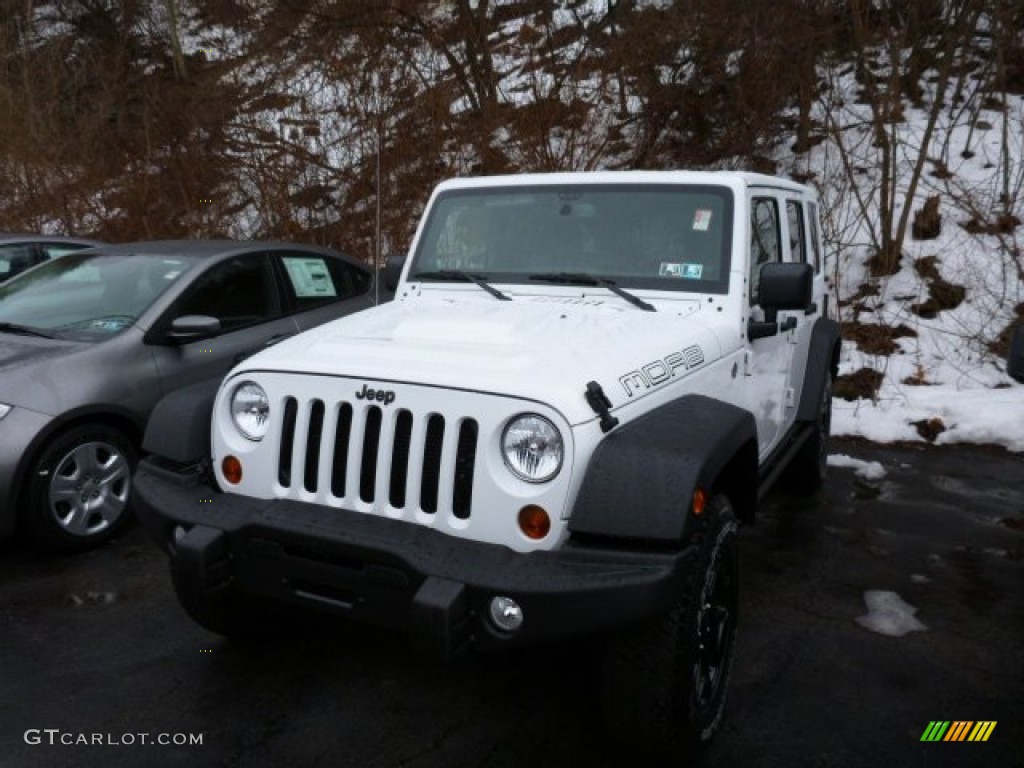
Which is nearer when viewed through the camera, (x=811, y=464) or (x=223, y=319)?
(x=223, y=319)

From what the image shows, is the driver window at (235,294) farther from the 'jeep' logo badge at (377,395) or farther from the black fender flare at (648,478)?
the black fender flare at (648,478)

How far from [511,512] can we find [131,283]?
11.8 feet

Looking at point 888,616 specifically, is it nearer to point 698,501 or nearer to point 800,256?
point 698,501

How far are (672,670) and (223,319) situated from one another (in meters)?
3.65

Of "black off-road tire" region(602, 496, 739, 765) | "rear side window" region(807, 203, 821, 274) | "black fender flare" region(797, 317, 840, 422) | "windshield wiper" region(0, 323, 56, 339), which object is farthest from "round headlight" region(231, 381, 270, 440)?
"rear side window" region(807, 203, 821, 274)

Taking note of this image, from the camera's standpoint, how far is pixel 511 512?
7.98ft

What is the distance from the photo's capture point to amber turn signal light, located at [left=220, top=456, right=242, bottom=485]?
2.84 m

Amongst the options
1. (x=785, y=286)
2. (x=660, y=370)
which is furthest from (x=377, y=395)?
(x=785, y=286)

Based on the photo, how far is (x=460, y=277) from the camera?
155 inches

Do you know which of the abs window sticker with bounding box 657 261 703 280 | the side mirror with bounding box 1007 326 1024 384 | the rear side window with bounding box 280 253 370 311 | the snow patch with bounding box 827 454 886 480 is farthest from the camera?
the snow patch with bounding box 827 454 886 480

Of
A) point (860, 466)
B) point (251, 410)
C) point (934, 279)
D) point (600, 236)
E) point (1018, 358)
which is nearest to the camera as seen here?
point (251, 410)

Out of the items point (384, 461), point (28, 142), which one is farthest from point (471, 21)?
point (384, 461)

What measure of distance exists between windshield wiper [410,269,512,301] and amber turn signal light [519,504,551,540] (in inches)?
57.4

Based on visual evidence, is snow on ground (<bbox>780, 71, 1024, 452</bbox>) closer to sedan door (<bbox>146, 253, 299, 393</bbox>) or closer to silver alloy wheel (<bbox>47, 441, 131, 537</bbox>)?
sedan door (<bbox>146, 253, 299, 393</bbox>)
